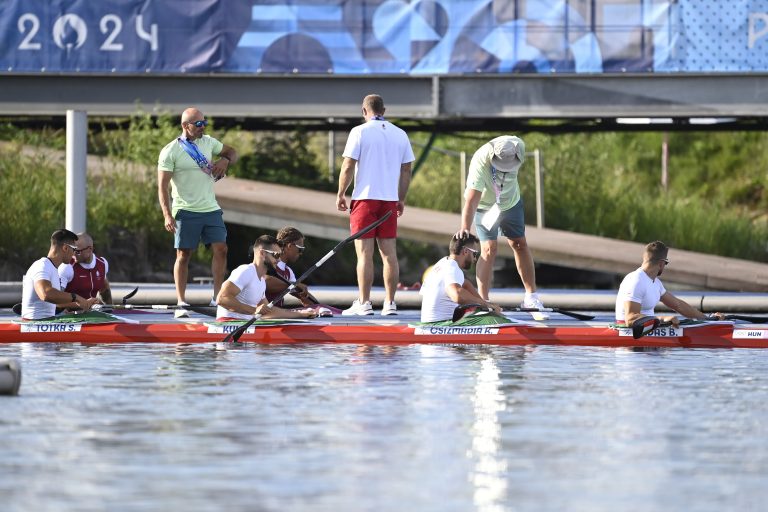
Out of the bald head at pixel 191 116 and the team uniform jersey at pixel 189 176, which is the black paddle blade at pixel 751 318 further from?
the bald head at pixel 191 116

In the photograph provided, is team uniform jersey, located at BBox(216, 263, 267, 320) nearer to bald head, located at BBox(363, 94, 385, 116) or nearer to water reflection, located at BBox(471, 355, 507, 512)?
bald head, located at BBox(363, 94, 385, 116)

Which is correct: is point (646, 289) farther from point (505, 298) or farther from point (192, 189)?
point (192, 189)

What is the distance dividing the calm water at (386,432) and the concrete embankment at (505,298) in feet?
11.9

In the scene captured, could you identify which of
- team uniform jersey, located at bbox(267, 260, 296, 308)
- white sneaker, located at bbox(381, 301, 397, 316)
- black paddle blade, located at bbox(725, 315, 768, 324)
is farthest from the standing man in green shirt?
black paddle blade, located at bbox(725, 315, 768, 324)

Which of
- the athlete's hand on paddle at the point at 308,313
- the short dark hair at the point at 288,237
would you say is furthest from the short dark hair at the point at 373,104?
the athlete's hand on paddle at the point at 308,313

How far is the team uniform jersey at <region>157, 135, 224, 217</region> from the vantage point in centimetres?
1559

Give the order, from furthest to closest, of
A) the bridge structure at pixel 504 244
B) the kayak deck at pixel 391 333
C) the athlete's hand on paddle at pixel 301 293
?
the bridge structure at pixel 504 244 < the athlete's hand on paddle at pixel 301 293 < the kayak deck at pixel 391 333

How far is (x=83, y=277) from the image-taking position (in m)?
15.4

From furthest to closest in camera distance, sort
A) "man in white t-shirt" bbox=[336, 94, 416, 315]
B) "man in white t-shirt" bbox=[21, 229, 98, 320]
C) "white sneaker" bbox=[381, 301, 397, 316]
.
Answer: "white sneaker" bbox=[381, 301, 397, 316], "man in white t-shirt" bbox=[336, 94, 416, 315], "man in white t-shirt" bbox=[21, 229, 98, 320]

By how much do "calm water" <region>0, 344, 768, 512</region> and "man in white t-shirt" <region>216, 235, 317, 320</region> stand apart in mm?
1016

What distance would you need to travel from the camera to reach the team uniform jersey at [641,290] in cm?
1416

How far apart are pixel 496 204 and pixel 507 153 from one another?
554 mm

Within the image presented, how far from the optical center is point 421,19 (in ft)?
69.0

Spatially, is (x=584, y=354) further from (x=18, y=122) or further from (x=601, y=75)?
(x=18, y=122)
